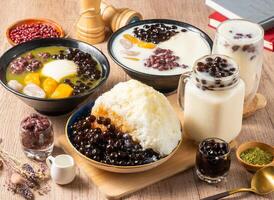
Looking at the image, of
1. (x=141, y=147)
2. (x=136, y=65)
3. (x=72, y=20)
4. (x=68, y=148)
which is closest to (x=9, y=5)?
(x=72, y=20)

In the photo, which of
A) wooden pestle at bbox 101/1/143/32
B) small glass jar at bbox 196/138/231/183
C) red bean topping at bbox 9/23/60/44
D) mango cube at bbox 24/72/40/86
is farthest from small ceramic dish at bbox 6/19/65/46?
small glass jar at bbox 196/138/231/183

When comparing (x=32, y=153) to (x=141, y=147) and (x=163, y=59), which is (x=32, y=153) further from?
(x=163, y=59)

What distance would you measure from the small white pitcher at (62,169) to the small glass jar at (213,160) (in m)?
0.36

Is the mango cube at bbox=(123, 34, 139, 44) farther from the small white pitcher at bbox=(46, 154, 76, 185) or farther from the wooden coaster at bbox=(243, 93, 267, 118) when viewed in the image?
the small white pitcher at bbox=(46, 154, 76, 185)

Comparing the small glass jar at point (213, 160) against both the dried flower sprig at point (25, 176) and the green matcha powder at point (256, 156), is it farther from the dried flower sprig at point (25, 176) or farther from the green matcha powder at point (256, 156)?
the dried flower sprig at point (25, 176)

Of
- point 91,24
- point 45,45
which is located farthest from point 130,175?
point 91,24

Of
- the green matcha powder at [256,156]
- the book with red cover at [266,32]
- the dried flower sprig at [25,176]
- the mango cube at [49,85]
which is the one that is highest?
the mango cube at [49,85]

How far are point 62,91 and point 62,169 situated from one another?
0.36 metres

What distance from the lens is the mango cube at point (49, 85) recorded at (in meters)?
2.16

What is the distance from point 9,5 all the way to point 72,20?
1.04 feet

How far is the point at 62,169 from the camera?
187 cm

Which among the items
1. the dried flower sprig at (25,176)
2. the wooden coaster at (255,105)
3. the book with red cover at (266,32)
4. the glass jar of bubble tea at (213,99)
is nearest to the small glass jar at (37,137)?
the dried flower sprig at (25,176)

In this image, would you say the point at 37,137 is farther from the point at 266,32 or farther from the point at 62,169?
the point at 266,32

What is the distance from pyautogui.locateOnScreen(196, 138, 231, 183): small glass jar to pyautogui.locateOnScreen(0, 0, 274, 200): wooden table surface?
33 millimetres
